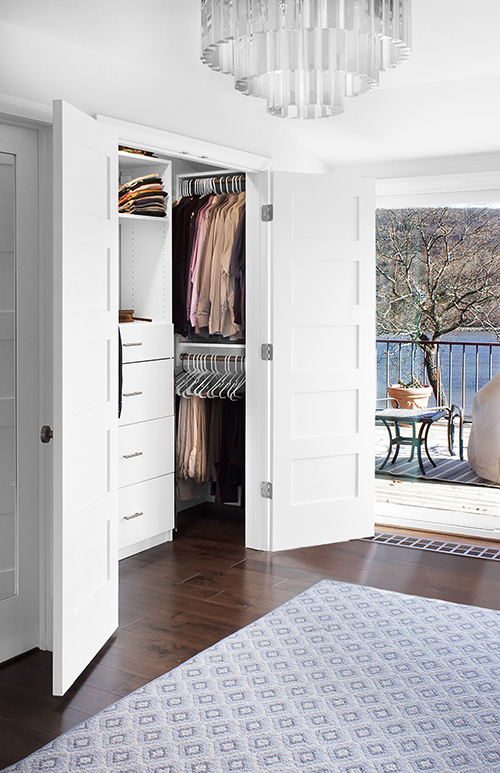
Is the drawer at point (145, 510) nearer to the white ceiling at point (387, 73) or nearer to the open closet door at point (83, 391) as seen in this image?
the open closet door at point (83, 391)

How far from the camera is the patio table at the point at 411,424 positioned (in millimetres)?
4723

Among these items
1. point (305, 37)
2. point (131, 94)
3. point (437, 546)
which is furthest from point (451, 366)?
point (305, 37)

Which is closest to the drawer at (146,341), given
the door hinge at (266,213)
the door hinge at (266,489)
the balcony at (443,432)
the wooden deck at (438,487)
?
the door hinge at (266,213)

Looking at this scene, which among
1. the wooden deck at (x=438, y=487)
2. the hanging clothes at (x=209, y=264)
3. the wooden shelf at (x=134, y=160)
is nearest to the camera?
the wooden shelf at (x=134, y=160)

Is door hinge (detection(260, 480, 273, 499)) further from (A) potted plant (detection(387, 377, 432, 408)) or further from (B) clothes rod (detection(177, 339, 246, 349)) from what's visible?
(A) potted plant (detection(387, 377, 432, 408))

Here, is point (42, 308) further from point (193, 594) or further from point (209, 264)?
point (209, 264)

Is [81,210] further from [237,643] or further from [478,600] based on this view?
[478,600]

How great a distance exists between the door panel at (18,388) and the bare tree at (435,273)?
8.37ft

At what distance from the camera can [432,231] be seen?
4.72 metres

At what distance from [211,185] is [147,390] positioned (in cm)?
133

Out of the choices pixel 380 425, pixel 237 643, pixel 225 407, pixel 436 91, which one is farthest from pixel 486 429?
pixel 237 643

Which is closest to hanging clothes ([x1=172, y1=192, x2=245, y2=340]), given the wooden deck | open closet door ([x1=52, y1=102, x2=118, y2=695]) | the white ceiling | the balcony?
the white ceiling

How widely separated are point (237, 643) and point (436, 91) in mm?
2863

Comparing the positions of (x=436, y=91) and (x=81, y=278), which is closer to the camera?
(x=81, y=278)
